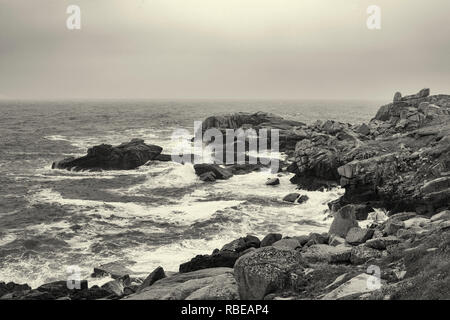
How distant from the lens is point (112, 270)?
23.9m

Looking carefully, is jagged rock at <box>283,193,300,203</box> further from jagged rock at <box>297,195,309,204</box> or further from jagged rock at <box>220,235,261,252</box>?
jagged rock at <box>220,235,261,252</box>

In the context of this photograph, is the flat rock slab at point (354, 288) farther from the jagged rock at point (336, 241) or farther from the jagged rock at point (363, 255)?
the jagged rock at point (336, 241)

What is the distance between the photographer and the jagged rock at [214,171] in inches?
1906

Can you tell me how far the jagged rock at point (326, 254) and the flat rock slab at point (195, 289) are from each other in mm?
3659

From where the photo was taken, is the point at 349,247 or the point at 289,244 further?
the point at 289,244

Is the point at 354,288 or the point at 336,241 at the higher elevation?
the point at 354,288

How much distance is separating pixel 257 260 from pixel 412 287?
16.2ft

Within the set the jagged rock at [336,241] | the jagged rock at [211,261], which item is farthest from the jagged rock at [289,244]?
the jagged rock at [211,261]

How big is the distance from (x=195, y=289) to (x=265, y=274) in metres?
2.83

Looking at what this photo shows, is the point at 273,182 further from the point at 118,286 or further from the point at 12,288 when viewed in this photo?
the point at 12,288

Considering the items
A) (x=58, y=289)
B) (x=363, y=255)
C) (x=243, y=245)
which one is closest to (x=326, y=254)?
(x=363, y=255)

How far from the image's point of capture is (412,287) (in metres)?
11.4
